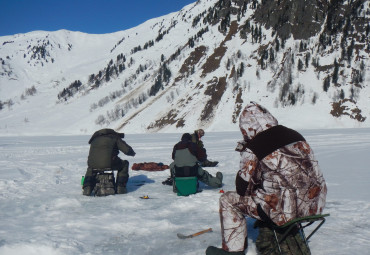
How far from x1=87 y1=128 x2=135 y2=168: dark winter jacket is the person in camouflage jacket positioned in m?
4.69

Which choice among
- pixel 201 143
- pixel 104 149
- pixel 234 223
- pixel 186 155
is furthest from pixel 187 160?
pixel 234 223

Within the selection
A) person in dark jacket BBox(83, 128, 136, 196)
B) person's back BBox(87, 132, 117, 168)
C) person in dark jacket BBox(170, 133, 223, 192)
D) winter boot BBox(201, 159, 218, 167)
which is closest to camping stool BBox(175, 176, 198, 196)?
person in dark jacket BBox(170, 133, 223, 192)

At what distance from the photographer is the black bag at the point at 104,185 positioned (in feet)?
25.2

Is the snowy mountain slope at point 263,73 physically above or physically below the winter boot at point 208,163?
above

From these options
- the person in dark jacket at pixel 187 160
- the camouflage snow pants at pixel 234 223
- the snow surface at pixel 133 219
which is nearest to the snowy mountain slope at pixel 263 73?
the person in dark jacket at pixel 187 160

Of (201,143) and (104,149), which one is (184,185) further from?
(201,143)

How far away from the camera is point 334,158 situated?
13.3m

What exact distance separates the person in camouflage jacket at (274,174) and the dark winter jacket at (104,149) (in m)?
4.69

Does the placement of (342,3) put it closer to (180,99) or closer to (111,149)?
(180,99)

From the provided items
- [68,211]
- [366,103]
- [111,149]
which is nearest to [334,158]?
[111,149]

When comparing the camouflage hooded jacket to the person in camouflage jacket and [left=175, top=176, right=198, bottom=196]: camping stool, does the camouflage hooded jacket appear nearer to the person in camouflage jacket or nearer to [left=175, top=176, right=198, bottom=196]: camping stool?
the person in camouflage jacket

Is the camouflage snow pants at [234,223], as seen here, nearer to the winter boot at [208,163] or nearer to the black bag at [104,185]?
the black bag at [104,185]

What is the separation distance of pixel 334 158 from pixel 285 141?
11349 mm

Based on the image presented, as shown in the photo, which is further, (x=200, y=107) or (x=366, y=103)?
(x=200, y=107)
